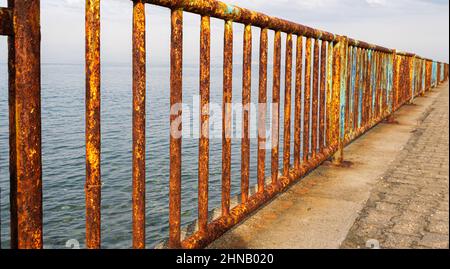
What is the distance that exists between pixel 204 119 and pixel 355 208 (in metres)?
1.50

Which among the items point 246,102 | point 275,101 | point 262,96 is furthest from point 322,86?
point 246,102

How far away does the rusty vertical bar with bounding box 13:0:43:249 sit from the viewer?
1.40 meters

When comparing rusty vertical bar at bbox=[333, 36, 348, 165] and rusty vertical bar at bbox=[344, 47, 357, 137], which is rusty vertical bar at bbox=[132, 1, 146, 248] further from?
rusty vertical bar at bbox=[344, 47, 357, 137]

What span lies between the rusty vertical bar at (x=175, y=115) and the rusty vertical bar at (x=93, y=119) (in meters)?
0.47

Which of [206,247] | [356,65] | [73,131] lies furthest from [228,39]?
[73,131]

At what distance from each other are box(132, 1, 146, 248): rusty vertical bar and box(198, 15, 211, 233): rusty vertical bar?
1.50 feet

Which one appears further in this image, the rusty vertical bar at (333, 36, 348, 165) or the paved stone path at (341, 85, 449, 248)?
the rusty vertical bar at (333, 36, 348, 165)

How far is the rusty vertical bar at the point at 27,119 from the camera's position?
140cm

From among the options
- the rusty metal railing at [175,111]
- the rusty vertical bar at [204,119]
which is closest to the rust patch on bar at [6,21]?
the rusty metal railing at [175,111]

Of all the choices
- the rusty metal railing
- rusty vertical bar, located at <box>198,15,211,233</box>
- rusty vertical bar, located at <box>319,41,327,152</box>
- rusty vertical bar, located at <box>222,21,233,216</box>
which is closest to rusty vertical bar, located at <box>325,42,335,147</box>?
the rusty metal railing

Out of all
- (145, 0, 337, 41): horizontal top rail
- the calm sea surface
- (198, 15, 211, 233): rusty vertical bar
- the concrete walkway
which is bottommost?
the calm sea surface

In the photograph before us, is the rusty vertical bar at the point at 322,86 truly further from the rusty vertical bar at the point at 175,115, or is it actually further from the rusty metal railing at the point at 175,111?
the rusty vertical bar at the point at 175,115

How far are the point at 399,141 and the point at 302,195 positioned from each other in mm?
3262

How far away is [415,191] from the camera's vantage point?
3668mm
